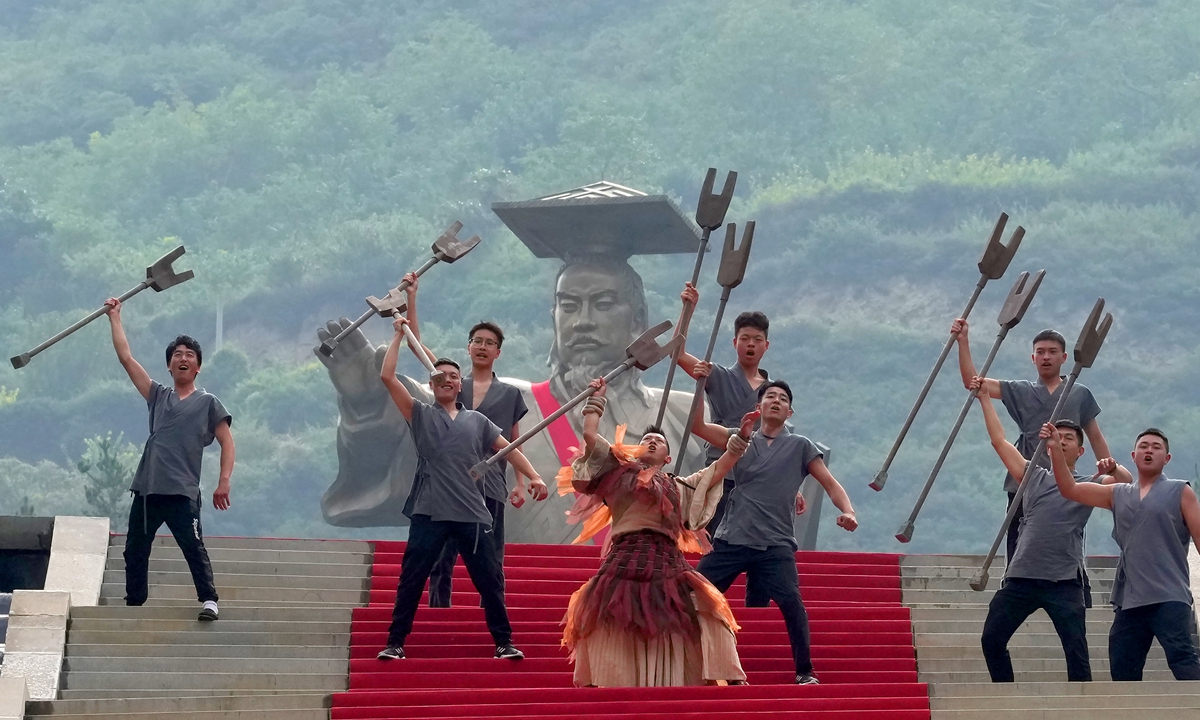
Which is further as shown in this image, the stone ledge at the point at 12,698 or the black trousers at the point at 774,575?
the black trousers at the point at 774,575

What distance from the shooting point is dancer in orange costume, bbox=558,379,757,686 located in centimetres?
664

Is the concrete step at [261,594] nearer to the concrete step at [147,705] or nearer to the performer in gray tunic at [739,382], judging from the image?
the performer in gray tunic at [739,382]

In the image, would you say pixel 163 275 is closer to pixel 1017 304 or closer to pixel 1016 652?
pixel 1017 304

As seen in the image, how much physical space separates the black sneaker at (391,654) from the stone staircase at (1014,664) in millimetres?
1938

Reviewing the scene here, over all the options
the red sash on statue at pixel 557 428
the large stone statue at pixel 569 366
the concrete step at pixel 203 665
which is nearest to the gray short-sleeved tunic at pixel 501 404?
the concrete step at pixel 203 665

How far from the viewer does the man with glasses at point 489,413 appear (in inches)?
299

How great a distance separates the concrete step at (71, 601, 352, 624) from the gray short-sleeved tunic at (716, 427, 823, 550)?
63.4 inches

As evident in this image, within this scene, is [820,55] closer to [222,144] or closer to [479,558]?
[222,144]

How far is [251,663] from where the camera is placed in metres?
7.11

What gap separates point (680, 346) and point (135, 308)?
132 ft

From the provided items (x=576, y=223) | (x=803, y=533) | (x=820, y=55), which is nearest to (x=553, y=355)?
(x=576, y=223)

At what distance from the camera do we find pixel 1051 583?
698cm

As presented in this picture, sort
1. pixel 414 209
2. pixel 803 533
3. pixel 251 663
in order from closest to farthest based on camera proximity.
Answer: pixel 251 663 < pixel 803 533 < pixel 414 209

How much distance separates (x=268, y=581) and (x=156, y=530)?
898 millimetres
